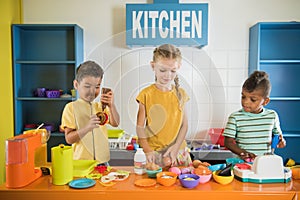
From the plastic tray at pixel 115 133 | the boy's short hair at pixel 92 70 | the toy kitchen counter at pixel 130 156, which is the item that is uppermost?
the boy's short hair at pixel 92 70

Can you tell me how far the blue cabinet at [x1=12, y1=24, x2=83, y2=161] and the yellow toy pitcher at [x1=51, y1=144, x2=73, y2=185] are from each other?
1680 mm

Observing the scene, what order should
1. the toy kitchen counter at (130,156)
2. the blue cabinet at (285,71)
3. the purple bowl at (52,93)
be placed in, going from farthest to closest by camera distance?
the blue cabinet at (285,71), the purple bowl at (52,93), the toy kitchen counter at (130,156)

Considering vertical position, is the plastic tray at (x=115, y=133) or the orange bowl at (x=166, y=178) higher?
the plastic tray at (x=115, y=133)

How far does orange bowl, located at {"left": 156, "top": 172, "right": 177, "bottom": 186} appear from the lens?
1.09 meters

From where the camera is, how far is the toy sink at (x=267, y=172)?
3.70ft

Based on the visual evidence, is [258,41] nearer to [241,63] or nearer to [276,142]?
[241,63]

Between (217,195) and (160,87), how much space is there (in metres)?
0.48

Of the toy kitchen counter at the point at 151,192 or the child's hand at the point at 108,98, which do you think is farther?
the child's hand at the point at 108,98

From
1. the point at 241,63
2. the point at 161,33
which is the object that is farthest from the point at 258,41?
the point at 161,33

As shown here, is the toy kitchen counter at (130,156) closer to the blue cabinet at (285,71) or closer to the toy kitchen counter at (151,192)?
the toy kitchen counter at (151,192)

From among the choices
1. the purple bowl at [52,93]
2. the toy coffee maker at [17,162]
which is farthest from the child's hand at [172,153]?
the purple bowl at [52,93]

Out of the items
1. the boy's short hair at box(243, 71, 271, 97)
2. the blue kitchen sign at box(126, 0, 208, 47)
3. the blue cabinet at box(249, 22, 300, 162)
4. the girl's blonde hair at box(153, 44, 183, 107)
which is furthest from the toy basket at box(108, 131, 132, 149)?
the blue cabinet at box(249, 22, 300, 162)

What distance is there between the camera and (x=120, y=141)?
58.5 inches

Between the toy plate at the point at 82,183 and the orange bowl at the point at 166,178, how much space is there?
0.25 m
